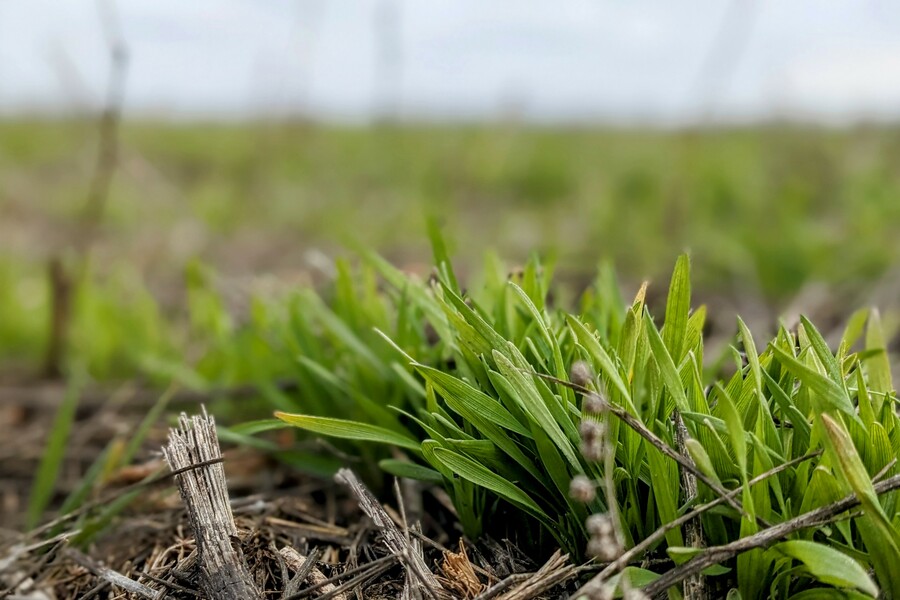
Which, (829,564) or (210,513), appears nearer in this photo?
(829,564)

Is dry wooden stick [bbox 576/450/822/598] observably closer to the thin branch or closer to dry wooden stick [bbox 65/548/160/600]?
the thin branch

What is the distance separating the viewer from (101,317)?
2.62 meters

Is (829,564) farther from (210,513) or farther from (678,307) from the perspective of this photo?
(210,513)

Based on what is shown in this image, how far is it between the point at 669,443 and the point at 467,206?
5266 mm

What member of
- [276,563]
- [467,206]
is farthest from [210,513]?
[467,206]

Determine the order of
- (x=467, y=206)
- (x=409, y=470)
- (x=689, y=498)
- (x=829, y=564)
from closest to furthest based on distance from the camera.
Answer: (x=829, y=564), (x=689, y=498), (x=409, y=470), (x=467, y=206)

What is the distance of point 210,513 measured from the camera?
3.42 feet

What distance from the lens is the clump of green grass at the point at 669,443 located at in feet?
2.89

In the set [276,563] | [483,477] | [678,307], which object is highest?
[678,307]

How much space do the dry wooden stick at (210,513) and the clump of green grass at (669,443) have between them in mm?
145

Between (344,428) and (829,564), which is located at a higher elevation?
(344,428)

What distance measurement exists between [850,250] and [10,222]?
18.8ft

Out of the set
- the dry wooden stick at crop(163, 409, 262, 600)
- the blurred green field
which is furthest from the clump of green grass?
the blurred green field

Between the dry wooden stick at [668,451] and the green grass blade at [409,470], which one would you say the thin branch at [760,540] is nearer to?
the dry wooden stick at [668,451]
